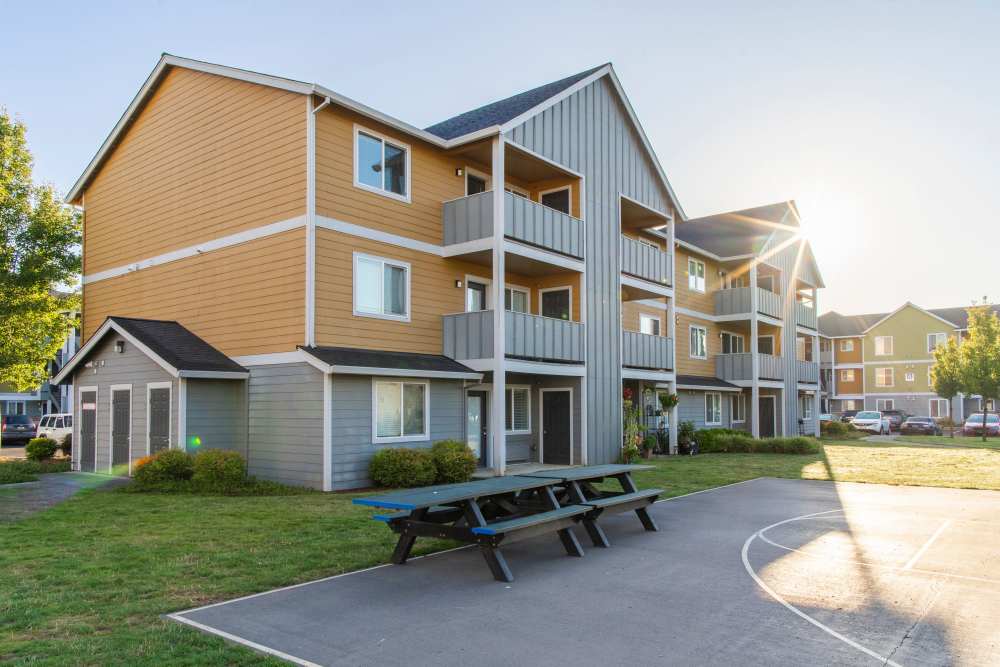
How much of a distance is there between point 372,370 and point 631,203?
41.6ft

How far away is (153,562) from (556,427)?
49.2ft

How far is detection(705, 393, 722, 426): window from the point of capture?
32.8 m

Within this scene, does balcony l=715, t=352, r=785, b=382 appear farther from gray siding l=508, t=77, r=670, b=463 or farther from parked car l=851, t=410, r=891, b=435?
parked car l=851, t=410, r=891, b=435

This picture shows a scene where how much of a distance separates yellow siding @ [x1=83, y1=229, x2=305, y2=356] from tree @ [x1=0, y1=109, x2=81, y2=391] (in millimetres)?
5977

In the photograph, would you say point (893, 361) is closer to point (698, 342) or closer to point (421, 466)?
point (698, 342)

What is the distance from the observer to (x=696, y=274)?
3319 cm

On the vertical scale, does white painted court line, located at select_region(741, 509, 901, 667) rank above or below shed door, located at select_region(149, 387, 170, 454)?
below

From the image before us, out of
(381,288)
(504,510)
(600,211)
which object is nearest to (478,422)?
(381,288)

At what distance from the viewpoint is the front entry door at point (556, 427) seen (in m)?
22.2

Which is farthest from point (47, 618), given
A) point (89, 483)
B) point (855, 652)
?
point (89, 483)

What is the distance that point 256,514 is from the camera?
487 inches

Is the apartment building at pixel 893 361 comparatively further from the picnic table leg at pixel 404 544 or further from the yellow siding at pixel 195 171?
the picnic table leg at pixel 404 544

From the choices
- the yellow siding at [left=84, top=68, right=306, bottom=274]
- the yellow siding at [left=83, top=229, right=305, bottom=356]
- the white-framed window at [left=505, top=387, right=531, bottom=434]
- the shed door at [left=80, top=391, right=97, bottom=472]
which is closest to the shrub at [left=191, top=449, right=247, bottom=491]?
the yellow siding at [left=83, top=229, right=305, bottom=356]

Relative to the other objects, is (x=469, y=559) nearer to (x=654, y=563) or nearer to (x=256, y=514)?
(x=654, y=563)
